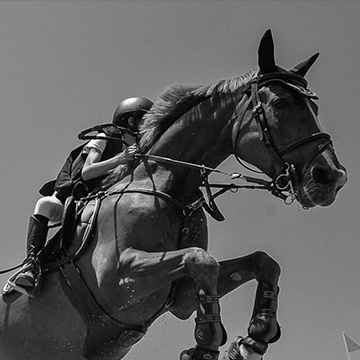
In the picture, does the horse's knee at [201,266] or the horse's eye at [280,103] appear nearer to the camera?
the horse's knee at [201,266]

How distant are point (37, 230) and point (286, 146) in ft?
9.32

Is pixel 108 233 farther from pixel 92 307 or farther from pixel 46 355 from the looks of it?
pixel 46 355

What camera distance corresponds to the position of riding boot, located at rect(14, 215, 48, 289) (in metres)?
7.89

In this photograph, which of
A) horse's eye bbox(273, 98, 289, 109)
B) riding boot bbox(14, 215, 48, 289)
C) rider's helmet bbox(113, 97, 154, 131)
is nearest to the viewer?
horse's eye bbox(273, 98, 289, 109)

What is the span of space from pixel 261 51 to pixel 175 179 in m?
1.49

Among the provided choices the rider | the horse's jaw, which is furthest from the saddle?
the horse's jaw

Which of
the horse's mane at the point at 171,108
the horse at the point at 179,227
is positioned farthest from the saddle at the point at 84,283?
the horse's mane at the point at 171,108

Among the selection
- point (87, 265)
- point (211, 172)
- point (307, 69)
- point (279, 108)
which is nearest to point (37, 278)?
point (87, 265)

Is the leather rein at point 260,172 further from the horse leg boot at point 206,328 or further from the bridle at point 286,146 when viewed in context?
the horse leg boot at point 206,328

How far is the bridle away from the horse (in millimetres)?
11

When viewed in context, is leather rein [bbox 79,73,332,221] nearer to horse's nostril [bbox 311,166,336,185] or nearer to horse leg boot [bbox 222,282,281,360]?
horse's nostril [bbox 311,166,336,185]

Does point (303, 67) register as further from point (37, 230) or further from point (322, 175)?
point (37, 230)

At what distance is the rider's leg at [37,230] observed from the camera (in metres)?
7.95

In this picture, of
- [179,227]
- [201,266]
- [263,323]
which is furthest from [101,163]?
[263,323]
